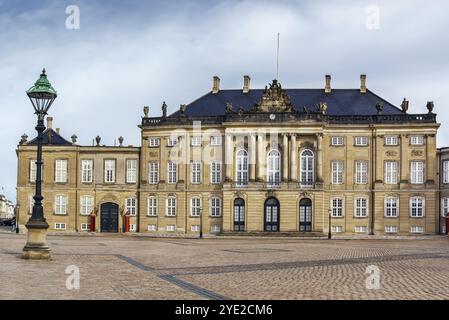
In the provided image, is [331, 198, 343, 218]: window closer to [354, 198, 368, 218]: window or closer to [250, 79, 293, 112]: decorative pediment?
[354, 198, 368, 218]: window

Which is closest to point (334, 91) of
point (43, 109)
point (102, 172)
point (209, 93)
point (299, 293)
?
point (209, 93)

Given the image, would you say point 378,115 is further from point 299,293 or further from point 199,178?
point 299,293

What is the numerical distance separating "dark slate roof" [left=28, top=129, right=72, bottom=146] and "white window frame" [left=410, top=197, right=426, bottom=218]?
1258 inches

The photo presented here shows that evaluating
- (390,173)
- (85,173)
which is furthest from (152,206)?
(390,173)

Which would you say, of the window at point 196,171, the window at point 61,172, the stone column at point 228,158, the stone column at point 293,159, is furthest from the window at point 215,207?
the window at point 61,172

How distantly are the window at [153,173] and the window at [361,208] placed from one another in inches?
719

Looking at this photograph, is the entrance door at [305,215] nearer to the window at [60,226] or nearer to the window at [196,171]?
the window at [196,171]

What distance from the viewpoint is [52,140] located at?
6838 centimetres

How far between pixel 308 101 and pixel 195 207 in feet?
48.7

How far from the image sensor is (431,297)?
14430 mm

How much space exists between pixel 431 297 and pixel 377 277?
4366 millimetres

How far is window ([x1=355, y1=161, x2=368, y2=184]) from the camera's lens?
61719 mm

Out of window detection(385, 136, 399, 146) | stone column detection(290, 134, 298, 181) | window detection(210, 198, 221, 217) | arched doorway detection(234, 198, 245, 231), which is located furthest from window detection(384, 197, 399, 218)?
window detection(210, 198, 221, 217)

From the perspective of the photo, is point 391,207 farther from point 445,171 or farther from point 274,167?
point 274,167
